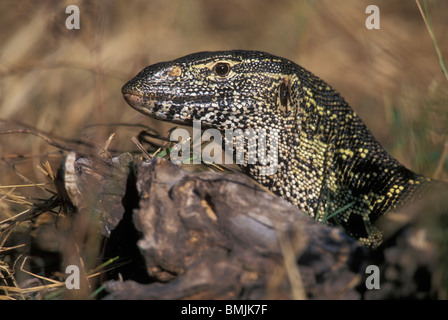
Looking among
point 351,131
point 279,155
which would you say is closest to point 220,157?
point 279,155

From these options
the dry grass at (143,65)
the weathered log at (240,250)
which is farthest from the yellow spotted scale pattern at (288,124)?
the weathered log at (240,250)

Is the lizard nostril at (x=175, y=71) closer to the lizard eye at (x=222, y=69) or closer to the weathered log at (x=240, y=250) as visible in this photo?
the lizard eye at (x=222, y=69)

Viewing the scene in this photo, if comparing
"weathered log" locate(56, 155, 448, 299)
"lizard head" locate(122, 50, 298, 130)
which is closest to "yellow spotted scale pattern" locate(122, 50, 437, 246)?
"lizard head" locate(122, 50, 298, 130)

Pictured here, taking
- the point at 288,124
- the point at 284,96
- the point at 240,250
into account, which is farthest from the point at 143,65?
the point at 240,250

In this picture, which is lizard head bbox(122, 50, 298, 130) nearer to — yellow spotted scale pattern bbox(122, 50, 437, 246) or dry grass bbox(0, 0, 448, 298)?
yellow spotted scale pattern bbox(122, 50, 437, 246)

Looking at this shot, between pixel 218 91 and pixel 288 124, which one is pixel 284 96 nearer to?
pixel 288 124

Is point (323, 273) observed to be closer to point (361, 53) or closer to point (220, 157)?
point (220, 157)

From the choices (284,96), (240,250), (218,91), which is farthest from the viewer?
(284,96)
